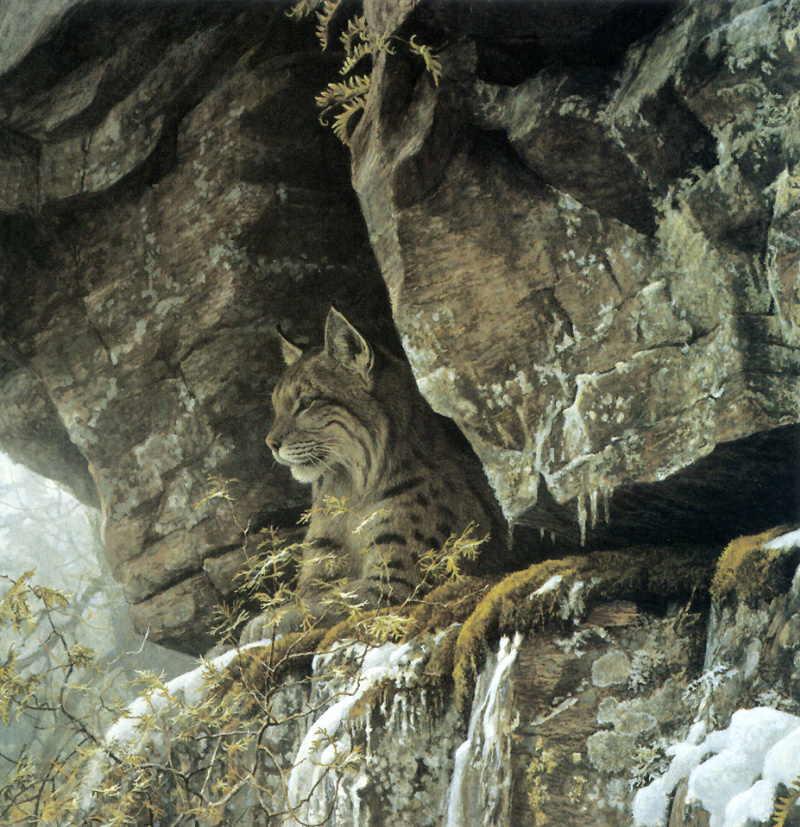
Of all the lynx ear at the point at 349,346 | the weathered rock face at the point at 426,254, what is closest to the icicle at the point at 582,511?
the weathered rock face at the point at 426,254

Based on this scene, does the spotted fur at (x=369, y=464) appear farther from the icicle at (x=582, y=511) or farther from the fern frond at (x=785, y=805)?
the fern frond at (x=785, y=805)

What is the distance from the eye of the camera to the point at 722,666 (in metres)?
2.30

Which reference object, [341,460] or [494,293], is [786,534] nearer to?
[494,293]

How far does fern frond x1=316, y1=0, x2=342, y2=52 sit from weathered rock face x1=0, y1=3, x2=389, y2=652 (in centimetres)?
25

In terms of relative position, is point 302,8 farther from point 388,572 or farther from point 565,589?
point 565,589

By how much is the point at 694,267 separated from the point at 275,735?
2339mm

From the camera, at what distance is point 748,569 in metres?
2.37

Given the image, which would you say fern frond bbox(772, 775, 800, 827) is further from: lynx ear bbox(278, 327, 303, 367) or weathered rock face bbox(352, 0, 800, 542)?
lynx ear bbox(278, 327, 303, 367)

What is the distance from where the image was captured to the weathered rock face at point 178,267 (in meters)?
4.49

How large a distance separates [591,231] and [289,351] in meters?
1.98

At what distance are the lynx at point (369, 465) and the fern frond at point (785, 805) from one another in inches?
78.3

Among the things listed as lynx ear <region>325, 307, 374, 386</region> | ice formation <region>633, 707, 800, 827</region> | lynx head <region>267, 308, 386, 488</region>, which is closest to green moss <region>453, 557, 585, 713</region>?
ice formation <region>633, 707, 800, 827</region>

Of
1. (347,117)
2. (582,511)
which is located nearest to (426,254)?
(347,117)

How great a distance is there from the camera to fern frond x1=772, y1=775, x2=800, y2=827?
70.6 inches
